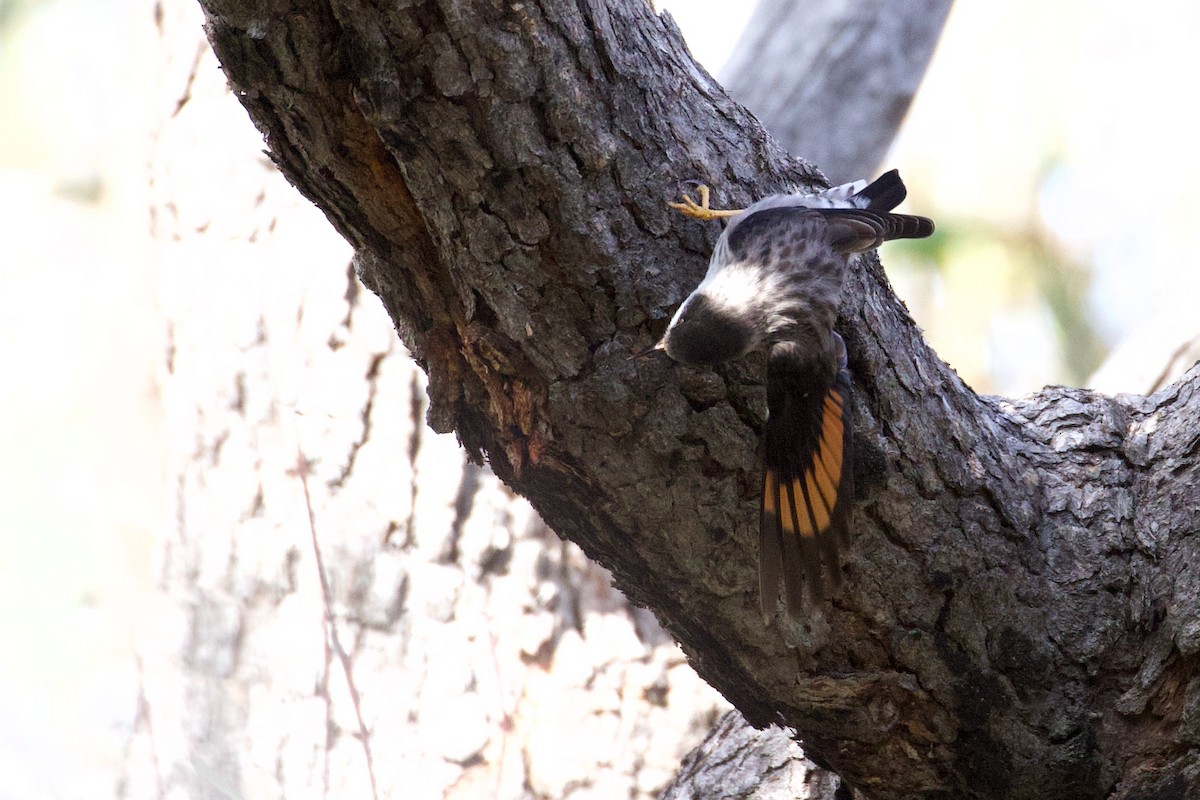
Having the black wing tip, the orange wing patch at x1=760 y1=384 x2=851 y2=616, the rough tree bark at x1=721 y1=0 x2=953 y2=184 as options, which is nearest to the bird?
the orange wing patch at x1=760 y1=384 x2=851 y2=616

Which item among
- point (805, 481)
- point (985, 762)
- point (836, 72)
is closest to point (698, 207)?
point (805, 481)

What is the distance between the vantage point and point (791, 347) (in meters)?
1.56

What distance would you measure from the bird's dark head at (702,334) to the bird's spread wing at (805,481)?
0.38 feet

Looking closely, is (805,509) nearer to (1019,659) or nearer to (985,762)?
(1019,659)

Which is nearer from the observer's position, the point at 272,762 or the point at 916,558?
the point at 916,558

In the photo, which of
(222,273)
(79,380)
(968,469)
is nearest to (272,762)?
(222,273)

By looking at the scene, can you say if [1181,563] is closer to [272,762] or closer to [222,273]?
[272,762]

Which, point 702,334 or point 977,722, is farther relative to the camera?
point 977,722

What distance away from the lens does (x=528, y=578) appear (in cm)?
266

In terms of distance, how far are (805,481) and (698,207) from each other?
509 millimetres

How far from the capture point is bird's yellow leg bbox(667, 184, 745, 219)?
1.54 meters

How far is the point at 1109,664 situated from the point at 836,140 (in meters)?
2.02

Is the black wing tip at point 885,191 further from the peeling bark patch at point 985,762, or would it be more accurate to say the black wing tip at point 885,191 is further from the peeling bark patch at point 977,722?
the peeling bark patch at point 985,762

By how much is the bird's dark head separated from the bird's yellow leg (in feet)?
0.48
